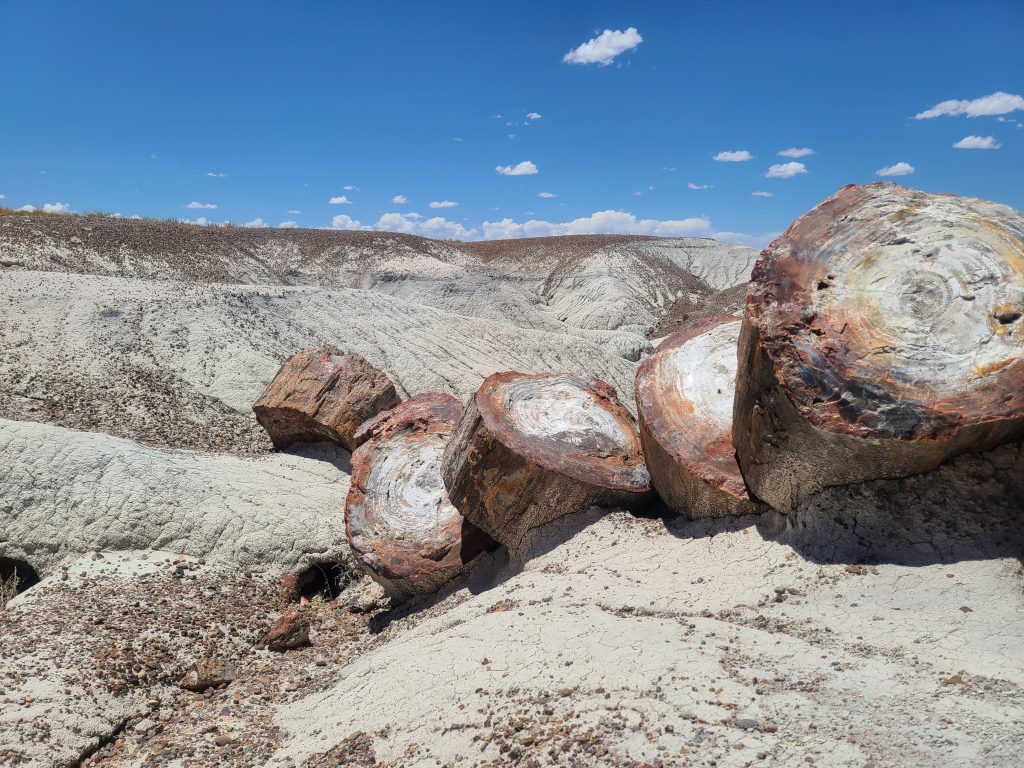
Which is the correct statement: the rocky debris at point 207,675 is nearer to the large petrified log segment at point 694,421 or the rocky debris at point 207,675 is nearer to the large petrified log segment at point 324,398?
the large petrified log segment at point 694,421

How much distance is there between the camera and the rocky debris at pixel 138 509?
585 centimetres

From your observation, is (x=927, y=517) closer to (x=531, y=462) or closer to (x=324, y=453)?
(x=531, y=462)

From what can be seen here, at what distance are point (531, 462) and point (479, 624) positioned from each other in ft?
3.27

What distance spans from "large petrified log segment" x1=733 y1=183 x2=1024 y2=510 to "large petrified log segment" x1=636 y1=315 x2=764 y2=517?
0.44 meters

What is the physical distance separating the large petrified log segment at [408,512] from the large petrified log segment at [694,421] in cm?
147

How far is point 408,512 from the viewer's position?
529 cm

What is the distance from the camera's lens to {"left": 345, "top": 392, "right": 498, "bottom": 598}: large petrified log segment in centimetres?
500

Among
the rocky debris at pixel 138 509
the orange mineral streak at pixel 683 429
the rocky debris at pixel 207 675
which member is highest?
the orange mineral streak at pixel 683 429

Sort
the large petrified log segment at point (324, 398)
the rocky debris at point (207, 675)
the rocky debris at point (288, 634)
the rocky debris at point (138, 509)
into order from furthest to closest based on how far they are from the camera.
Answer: the large petrified log segment at point (324, 398) < the rocky debris at point (138, 509) < the rocky debris at point (288, 634) < the rocky debris at point (207, 675)

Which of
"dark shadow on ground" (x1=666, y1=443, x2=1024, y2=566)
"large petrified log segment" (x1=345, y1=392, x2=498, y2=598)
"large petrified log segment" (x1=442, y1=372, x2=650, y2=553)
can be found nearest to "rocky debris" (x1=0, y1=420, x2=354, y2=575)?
"large petrified log segment" (x1=345, y1=392, x2=498, y2=598)

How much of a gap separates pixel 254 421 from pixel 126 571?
4.79 m

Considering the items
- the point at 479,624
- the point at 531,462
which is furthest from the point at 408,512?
the point at 479,624

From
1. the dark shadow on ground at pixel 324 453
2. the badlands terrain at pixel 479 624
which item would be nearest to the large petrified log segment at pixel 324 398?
the dark shadow on ground at pixel 324 453

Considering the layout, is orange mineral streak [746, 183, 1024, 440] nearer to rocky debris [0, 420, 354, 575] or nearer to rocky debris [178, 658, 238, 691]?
rocky debris [178, 658, 238, 691]
